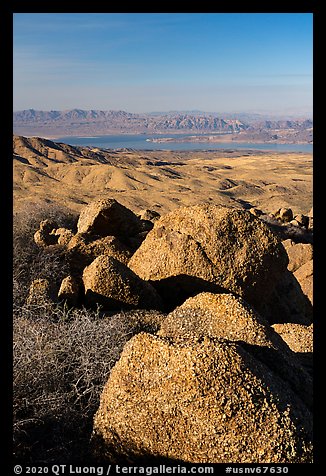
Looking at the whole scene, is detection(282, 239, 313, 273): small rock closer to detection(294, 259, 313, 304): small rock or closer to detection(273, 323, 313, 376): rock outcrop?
detection(294, 259, 313, 304): small rock

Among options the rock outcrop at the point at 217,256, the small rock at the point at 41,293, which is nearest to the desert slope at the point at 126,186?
the small rock at the point at 41,293

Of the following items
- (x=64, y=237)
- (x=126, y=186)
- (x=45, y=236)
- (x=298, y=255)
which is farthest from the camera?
(x=126, y=186)

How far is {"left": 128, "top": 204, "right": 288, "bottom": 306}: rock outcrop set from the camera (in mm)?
6723

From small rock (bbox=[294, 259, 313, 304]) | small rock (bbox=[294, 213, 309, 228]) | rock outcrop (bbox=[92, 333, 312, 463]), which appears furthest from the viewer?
small rock (bbox=[294, 213, 309, 228])

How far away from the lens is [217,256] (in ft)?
22.2

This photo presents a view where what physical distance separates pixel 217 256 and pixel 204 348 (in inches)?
133

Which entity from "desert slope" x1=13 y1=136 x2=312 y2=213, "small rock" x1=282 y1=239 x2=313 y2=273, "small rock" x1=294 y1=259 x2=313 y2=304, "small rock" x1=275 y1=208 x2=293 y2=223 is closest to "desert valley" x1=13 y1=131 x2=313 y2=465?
"small rock" x1=294 y1=259 x2=313 y2=304

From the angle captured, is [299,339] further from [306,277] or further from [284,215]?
[284,215]

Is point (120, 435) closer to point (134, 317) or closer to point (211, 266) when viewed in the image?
point (134, 317)

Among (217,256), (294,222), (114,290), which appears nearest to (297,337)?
(217,256)

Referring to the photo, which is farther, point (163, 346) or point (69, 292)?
point (69, 292)

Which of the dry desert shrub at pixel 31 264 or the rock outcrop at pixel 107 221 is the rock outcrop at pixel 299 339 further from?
the rock outcrop at pixel 107 221
